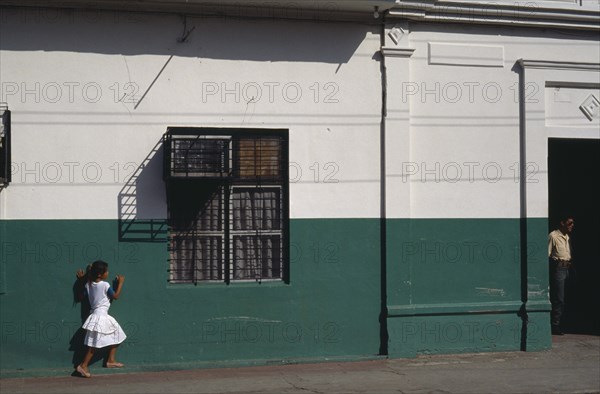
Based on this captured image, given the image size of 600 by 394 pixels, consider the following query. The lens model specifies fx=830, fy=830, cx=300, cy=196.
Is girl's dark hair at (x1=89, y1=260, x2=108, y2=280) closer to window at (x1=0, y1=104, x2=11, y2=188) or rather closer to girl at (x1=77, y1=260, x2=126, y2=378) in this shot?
girl at (x1=77, y1=260, x2=126, y2=378)

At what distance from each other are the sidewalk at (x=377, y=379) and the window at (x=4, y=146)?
2.40 metres

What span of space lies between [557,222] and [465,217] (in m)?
4.55

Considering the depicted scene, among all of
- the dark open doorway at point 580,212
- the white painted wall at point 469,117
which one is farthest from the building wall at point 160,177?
the dark open doorway at point 580,212

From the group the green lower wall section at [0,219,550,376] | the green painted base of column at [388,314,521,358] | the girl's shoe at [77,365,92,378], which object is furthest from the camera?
the green painted base of column at [388,314,521,358]

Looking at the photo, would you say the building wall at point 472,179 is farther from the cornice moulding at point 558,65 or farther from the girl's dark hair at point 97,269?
the girl's dark hair at point 97,269

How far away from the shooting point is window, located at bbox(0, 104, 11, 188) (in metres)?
9.83

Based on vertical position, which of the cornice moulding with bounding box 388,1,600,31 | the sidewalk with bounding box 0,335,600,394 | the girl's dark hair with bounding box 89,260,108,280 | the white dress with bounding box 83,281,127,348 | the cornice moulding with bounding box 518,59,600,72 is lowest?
the sidewalk with bounding box 0,335,600,394

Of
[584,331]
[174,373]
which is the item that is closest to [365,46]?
[174,373]

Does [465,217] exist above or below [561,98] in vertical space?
below

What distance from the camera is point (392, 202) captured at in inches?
438

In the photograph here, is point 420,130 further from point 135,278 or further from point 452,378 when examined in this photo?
point 135,278

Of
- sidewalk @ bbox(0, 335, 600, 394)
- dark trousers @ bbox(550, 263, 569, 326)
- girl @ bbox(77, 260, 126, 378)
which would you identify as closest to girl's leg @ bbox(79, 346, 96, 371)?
girl @ bbox(77, 260, 126, 378)

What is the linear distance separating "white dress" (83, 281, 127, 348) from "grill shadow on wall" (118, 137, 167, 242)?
695mm

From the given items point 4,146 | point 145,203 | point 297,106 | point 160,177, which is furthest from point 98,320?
point 297,106
